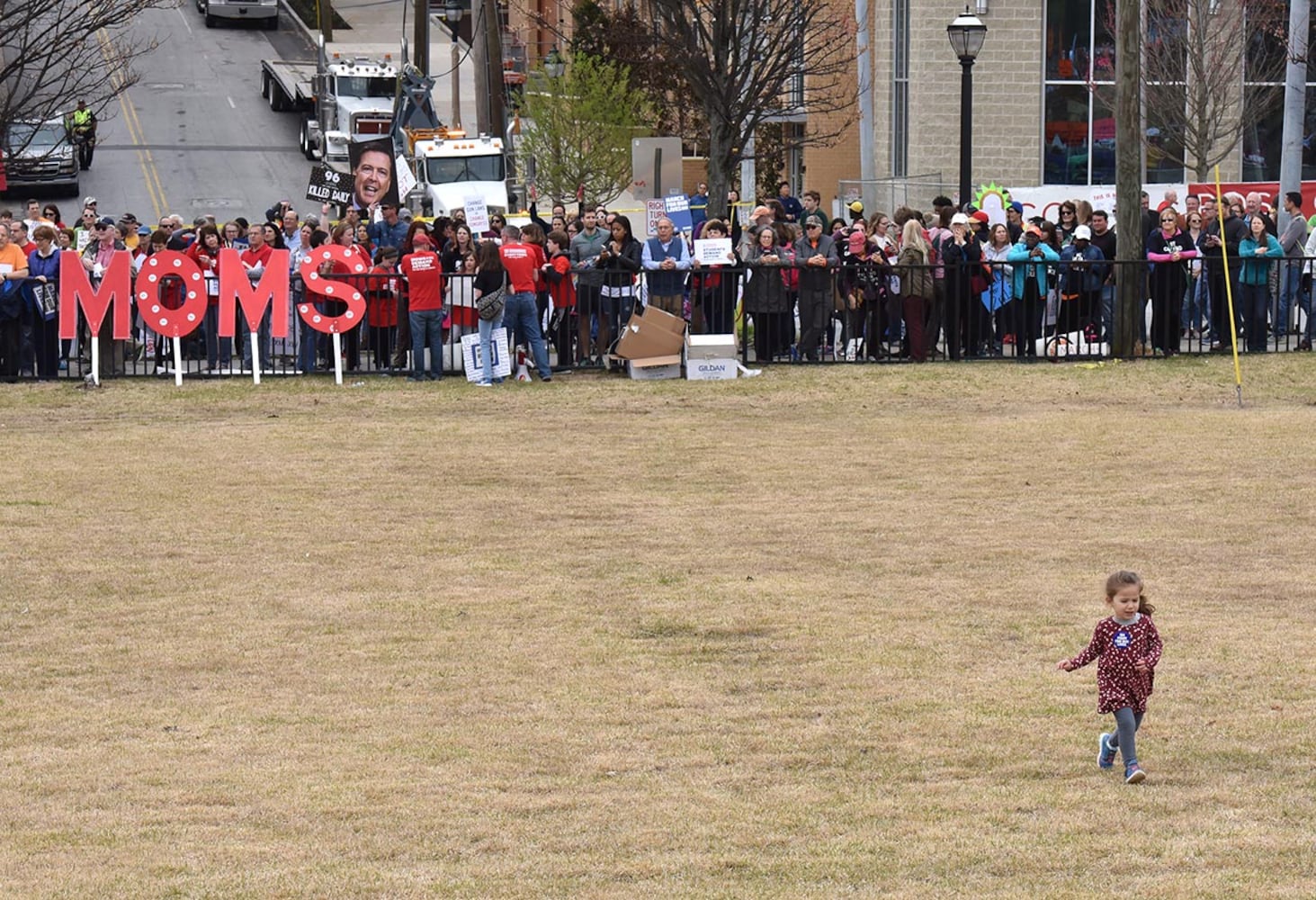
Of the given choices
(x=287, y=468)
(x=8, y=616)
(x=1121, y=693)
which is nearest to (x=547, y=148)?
(x=287, y=468)

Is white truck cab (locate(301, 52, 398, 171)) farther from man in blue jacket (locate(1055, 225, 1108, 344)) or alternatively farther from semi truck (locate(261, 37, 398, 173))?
man in blue jacket (locate(1055, 225, 1108, 344))

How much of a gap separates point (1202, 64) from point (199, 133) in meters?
35.1

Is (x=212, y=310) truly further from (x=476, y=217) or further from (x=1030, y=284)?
(x=476, y=217)

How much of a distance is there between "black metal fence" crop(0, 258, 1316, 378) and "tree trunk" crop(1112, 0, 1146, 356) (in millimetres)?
101

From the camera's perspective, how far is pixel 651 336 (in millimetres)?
22359

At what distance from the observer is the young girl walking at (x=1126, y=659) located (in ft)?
27.3

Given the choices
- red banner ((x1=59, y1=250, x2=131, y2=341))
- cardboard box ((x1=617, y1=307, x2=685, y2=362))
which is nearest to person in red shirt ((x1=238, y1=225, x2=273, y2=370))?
red banner ((x1=59, y1=250, x2=131, y2=341))

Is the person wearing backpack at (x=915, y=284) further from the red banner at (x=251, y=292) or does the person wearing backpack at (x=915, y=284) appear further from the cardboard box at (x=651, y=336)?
the red banner at (x=251, y=292)

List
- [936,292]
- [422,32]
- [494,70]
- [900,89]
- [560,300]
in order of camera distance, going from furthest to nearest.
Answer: [422,32], [494,70], [900,89], [936,292], [560,300]

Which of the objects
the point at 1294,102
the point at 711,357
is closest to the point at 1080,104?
the point at 1294,102

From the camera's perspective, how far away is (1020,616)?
11453mm

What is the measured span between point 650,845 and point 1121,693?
2.11 m

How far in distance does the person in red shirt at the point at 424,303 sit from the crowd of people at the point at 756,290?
35mm

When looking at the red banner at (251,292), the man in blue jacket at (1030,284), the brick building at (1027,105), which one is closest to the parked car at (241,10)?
the brick building at (1027,105)
